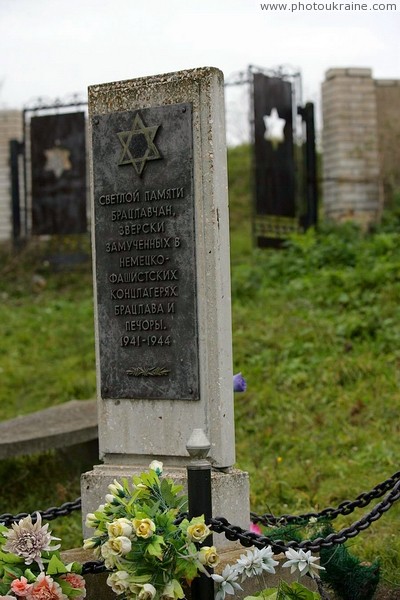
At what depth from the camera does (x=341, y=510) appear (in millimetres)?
4375

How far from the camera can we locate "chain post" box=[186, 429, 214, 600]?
11.7ft

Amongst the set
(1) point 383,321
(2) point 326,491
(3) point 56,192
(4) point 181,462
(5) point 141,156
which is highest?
(3) point 56,192

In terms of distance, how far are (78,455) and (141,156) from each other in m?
3.61

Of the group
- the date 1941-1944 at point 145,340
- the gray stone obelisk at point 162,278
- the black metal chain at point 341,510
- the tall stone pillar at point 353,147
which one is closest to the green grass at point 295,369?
the black metal chain at point 341,510

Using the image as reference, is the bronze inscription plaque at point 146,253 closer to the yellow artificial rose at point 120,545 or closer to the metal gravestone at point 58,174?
the yellow artificial rose at point 120,545

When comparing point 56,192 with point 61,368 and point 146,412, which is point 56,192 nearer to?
point 61,368

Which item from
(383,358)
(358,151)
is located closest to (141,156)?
(383,358)

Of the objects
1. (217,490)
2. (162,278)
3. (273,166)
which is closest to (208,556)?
(217,490)

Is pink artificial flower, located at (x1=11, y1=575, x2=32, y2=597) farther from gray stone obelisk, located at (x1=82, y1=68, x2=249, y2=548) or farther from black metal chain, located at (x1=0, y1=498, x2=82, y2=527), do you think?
gray stone obelisk, located at (x1=82, y1=68, x2=249, y2=548)

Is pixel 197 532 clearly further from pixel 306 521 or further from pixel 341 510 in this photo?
pixel 306 521

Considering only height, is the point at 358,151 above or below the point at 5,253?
above

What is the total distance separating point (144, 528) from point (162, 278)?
4.46ft

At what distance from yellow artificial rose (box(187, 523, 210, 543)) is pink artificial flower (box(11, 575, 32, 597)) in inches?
22.7

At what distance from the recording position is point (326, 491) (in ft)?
20.4
